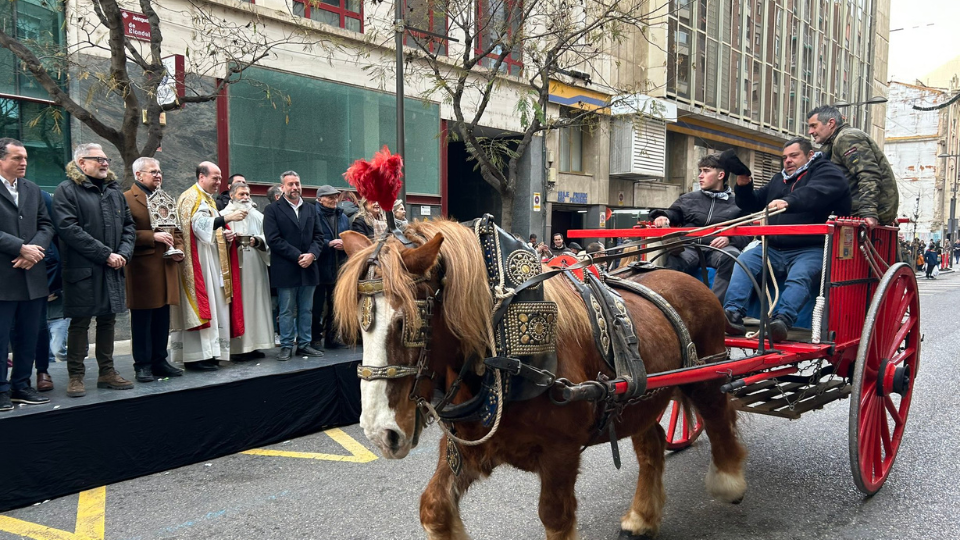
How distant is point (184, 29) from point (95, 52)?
1.41m

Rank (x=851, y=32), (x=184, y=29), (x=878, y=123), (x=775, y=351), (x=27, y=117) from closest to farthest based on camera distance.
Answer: (x=775, y=351) < (x=27, y=117) < (x=184, y=29) < (x=851, y=32) < (x=878, y=123)

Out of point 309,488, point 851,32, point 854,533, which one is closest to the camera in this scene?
point 854,533

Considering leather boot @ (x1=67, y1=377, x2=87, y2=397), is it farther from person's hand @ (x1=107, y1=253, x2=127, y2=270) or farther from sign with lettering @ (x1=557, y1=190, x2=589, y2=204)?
sign with lettering @ (x1=557, y1=190, x2=589, y2=204)

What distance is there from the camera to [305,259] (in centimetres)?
648

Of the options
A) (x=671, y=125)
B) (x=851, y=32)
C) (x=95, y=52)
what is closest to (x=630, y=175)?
(x=671, y=125)

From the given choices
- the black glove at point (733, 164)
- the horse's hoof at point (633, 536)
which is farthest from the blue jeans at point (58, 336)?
the black glove at point (733, 164)

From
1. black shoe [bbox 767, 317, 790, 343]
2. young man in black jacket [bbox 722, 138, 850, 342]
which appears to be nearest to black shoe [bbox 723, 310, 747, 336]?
young man in black jacket [bbox 722, 138, 850, 342]

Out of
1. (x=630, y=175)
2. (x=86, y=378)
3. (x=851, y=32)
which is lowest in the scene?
(x=86, y=378)

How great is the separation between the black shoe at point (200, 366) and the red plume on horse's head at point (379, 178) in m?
3.99

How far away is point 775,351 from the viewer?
377 centimetres

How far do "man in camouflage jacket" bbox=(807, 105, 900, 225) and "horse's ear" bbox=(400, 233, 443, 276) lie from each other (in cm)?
353

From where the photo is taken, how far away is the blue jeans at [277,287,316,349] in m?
6.52

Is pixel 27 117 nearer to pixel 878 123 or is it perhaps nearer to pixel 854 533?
pixel 854 533

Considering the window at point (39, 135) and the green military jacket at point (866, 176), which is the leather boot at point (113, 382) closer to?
the green military jacket at point (866, 176)
